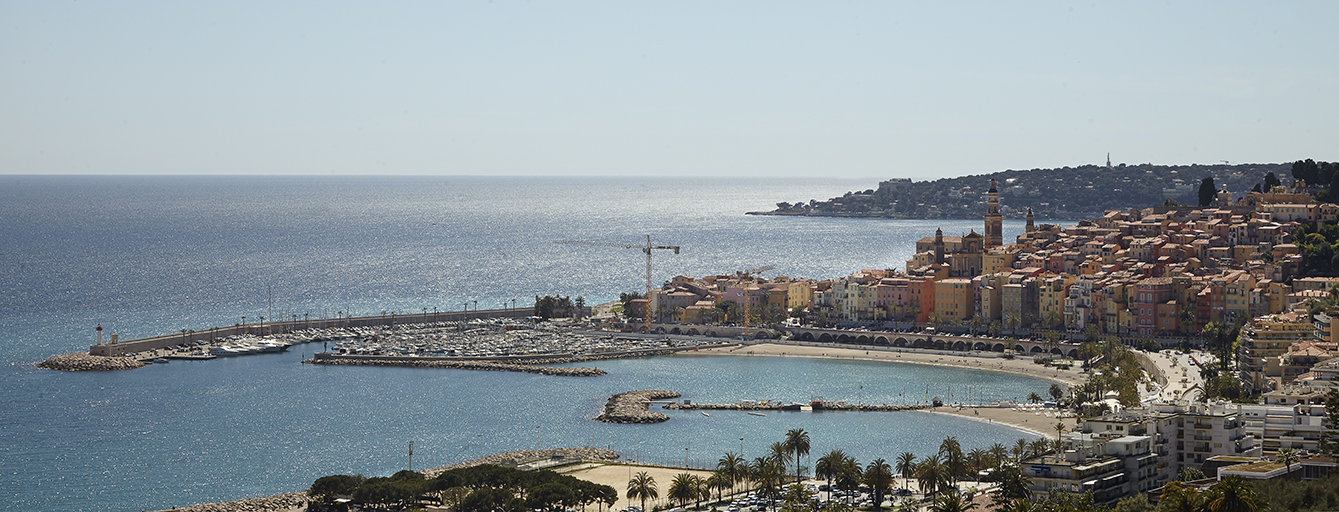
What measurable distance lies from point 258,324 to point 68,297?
1783cm

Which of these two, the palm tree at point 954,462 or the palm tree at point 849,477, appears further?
the palm tree at point 954,462

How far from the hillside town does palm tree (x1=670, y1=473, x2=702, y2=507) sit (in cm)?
774

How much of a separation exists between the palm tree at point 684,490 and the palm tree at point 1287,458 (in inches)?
478

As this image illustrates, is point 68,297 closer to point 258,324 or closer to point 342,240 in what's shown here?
point 258,324

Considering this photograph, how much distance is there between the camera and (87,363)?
5656 centimetres

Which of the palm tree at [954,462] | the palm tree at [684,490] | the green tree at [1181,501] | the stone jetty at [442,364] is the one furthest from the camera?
the stone jetty at [442,364]

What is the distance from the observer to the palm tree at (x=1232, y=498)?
23.1 metres

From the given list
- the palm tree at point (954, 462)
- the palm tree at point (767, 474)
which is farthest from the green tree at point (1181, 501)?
the palm tree at point (767, 474)

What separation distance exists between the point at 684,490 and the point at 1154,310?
111 feet

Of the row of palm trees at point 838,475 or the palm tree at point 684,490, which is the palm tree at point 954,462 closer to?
the row of palm trees at point 838,475

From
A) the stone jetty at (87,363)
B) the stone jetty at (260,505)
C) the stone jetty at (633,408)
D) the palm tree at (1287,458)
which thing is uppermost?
the palm tree at (1287,458)

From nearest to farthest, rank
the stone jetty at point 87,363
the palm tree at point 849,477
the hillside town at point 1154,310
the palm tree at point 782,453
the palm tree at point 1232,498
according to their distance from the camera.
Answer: the palm tree at point 1232,498 → the hillside town at point 1154,310 → the palm tree at point 849,477 → the palm tree at point 782,453 → the stone jetty at point 87,363

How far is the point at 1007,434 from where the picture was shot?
140ft

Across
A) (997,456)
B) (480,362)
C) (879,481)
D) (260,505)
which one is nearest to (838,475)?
(879,481)
